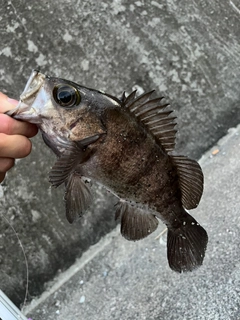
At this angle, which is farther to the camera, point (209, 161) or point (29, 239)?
point (209, 161)

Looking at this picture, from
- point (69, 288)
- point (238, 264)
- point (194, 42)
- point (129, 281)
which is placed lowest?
point (69, 288)

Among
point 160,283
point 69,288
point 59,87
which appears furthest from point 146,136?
point 69,288

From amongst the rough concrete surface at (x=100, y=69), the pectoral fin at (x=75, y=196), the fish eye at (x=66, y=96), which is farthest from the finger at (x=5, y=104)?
the rough concrete surface at (x=100, y=69)

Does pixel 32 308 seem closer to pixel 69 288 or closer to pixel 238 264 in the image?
pixel 69 288

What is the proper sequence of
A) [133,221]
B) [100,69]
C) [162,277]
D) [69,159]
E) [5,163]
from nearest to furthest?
[69,159] → [5,163] → [133,221] → [162,277] → [100,69]

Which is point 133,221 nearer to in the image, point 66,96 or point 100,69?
point 66,96

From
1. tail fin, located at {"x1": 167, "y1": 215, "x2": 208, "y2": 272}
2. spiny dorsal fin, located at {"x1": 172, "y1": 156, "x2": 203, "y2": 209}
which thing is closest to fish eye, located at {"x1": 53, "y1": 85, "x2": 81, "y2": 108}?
spiny dorsal fin, located at {"x1": 172, "y1": 156, "x2": 203, "y2": 209}

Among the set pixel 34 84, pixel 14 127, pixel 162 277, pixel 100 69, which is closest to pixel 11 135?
pixel 14 127
